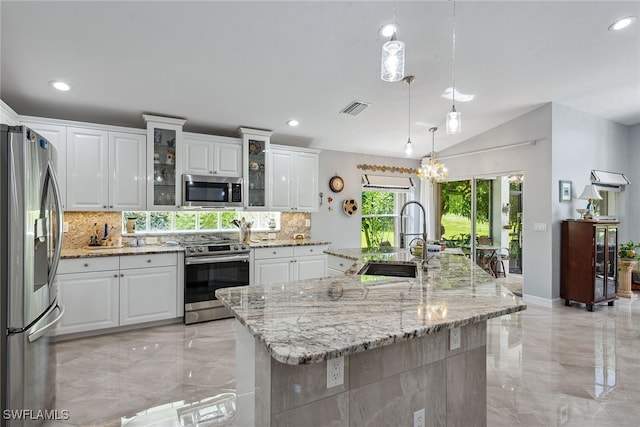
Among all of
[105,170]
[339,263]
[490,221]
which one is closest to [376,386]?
[339,263]

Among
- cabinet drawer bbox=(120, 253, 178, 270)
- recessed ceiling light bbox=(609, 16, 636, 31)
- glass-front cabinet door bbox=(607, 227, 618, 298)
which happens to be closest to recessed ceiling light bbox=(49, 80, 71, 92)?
cabinet drawer bbox=(120, 253, 178, 270)

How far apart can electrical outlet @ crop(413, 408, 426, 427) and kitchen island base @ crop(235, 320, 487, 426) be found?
0.06 feet

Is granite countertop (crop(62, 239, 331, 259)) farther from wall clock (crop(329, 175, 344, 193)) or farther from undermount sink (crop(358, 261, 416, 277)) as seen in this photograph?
undermount sink (crop(358, 261, 416, 277))

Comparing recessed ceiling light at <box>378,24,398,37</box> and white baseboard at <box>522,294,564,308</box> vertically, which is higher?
recessed ceiling light at <box>378,24,398,37</box>

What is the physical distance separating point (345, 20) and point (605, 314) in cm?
493

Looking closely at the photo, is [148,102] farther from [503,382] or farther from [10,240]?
[503,382]

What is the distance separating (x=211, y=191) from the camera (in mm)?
4305

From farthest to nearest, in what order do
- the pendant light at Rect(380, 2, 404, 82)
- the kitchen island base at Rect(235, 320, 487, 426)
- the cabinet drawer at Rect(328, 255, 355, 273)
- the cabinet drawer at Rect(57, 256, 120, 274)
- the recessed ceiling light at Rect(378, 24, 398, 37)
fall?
the cabinet drawer at Rect(328, 255, 355, 273) → the cabinet drawer at Rect(57, 256, 120, 274) → the recessed ceiling light at Rect(378, 24, 398, 37) → the pendant light at Rect(380, 2, 404, 82) → the kitchen island base at Rect(235, 320, 487, 426)

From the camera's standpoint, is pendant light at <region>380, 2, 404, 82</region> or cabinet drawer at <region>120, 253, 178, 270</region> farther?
cabinet drawer at <region>120, 253, 178, 270</region>

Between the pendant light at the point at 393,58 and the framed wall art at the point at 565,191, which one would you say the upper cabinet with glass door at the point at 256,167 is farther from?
the framed wall art at the point at 565,191

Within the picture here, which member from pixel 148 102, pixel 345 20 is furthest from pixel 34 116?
pixel 345 20

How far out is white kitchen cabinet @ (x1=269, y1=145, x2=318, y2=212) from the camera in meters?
4.84

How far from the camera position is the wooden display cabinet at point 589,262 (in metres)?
4.49

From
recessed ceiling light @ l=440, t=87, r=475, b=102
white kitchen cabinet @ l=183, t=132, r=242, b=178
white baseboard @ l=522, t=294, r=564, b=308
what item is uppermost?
recessed ceiling light @ l=440, t=87, r=475, b=102
